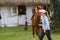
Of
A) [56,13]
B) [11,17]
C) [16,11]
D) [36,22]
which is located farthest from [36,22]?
[16,11]

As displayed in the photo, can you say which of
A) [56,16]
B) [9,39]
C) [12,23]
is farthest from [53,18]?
[12,23]

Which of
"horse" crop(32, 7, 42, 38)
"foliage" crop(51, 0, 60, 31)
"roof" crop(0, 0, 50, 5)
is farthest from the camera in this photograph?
"roof" crop(0, 0, 50, 5)

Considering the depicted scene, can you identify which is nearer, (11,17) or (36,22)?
(36,22)

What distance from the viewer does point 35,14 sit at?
56.9 ft

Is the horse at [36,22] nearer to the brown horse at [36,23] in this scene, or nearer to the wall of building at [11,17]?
the brown horse at [36,23]

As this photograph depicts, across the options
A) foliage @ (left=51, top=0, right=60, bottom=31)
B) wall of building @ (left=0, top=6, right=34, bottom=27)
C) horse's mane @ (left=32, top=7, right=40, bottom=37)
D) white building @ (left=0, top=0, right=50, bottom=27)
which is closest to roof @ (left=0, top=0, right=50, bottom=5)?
white building @ (left=0, top=0, right=50, bottom=27)

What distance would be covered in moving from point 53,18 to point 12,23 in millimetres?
12117

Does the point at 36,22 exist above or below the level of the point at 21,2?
above

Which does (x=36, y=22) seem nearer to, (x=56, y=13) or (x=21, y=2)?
(x=56, y=13)

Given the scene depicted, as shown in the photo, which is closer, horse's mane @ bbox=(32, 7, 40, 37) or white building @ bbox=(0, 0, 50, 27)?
horse's mane @ bbox=(32, 7, 40, 37)

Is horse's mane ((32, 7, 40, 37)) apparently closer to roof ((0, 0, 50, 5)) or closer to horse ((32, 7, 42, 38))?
horse ((32, 7, 42, 38))

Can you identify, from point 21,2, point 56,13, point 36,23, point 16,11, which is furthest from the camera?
point 16,11

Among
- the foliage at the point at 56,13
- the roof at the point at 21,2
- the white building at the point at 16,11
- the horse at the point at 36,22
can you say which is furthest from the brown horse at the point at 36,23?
the roof at the point at 21,2

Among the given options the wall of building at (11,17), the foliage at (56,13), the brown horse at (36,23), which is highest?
the brown horse at (36,23)
